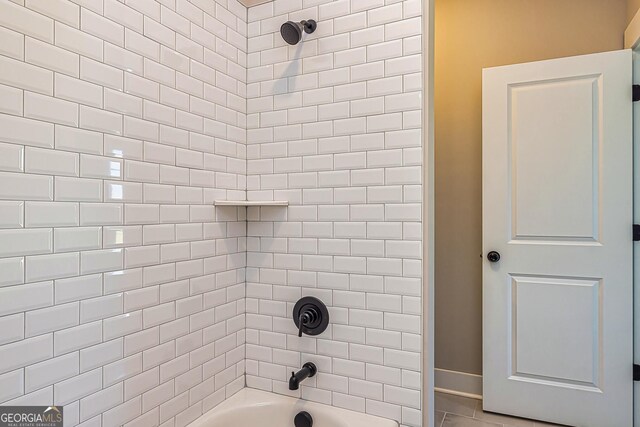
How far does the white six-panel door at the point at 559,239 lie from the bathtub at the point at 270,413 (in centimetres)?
134

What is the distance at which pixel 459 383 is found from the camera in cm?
262

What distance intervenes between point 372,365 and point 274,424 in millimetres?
531

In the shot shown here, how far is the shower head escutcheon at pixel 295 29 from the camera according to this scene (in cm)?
150

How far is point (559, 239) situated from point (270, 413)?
76.9 inches

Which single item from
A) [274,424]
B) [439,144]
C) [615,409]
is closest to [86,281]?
[274,424]

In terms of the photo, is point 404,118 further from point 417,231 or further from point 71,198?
point 71,198

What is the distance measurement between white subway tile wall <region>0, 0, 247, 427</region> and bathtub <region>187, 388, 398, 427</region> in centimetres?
7

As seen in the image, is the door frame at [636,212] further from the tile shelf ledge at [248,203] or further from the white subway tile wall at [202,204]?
the tile shelf ledge at [248,203]

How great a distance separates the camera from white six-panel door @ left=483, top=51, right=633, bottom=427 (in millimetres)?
2109

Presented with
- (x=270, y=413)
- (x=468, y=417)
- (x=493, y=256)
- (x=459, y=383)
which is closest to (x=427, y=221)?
(x=270, y=413)

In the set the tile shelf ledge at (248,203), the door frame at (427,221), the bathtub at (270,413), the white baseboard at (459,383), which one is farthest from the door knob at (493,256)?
the tile shelf ledge at (248,203)

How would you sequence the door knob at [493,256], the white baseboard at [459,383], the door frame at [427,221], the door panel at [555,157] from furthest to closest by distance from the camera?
the white baseboard at [459,383] → the door knob at [493,256] → the door panel at [555,157] → the door frame at [427,221]

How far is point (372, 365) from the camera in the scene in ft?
4.93

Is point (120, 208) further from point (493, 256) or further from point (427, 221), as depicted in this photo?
point (493, 256)
